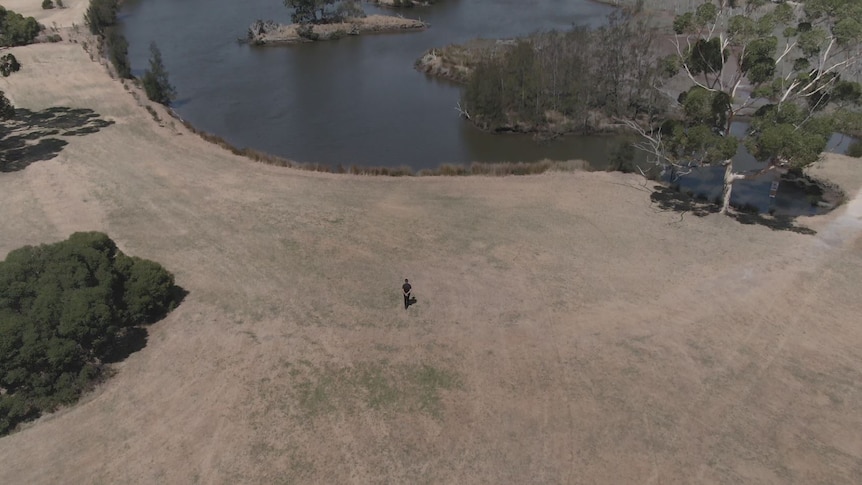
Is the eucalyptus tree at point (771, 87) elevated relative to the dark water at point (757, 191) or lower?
elevated

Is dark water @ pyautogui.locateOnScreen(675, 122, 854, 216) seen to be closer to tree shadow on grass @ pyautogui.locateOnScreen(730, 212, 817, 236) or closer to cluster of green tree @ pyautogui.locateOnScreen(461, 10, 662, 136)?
tree shadow on grass @ pyautogui.locateOnScreen(730, 212, 817, 236)

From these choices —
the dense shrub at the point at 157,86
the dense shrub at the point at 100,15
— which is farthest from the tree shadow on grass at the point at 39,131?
the dense shrub at the point at 100,15

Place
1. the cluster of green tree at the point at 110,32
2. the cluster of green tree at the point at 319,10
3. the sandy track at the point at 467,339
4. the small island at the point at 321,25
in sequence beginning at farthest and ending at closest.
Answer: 1. the cluster of green tree at the point at 319,10
2. the small island at the point at 321,25
3. the cluster of green tree at the point at 110,32
4. the sandy track at the point at 467,339

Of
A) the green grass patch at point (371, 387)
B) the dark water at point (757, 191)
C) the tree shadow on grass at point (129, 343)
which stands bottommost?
the green grass patch at point (371, 387)

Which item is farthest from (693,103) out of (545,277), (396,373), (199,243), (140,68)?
(140,68)

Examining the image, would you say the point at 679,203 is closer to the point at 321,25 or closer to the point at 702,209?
the point at 702,209

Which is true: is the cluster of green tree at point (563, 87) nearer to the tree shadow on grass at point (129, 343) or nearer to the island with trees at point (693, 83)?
the island with trees at point (693, 83)

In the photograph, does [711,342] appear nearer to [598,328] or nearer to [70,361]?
[598,328]
